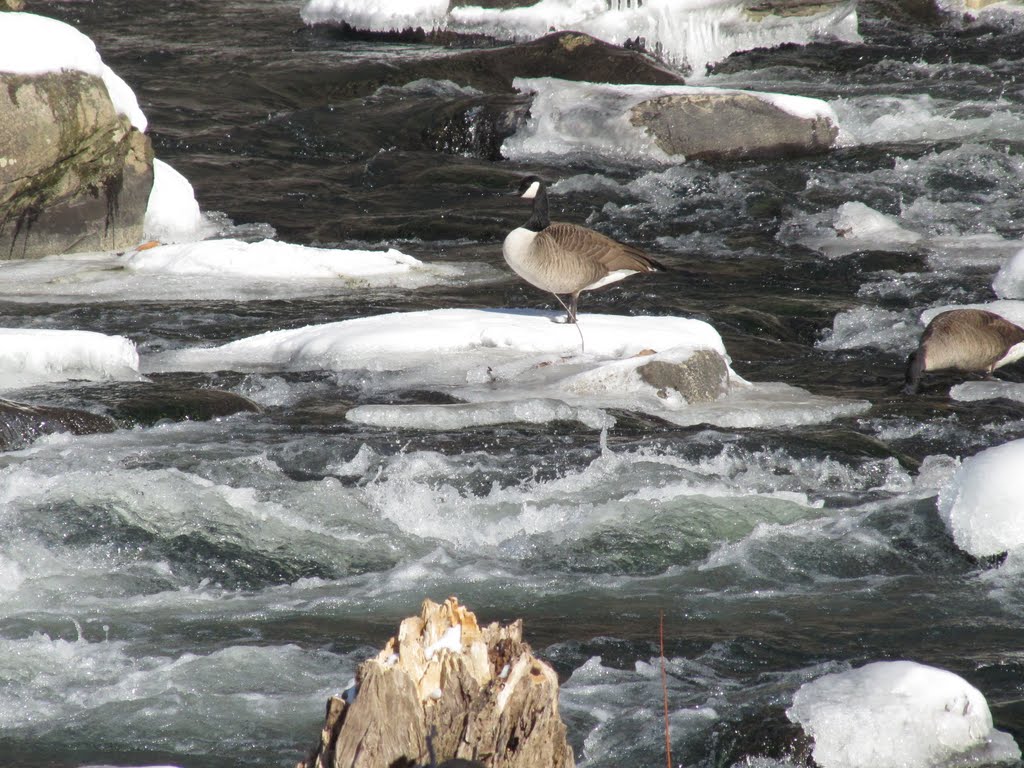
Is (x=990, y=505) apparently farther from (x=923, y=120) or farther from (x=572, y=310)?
(x=923, y=120)

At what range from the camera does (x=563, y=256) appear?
25.2 feet

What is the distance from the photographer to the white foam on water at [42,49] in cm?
980

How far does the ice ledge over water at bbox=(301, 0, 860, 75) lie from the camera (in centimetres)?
2083

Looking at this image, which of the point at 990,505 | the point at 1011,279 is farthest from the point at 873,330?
the point at 990,505

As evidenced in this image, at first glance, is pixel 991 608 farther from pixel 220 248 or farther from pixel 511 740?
pixel 220 248

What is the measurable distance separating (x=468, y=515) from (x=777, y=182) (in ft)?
27.5

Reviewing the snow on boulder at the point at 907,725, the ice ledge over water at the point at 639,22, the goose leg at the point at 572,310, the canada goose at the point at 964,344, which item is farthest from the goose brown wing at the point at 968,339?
the ice ledge over water at the point at 639,22

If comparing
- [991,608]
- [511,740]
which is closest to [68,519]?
[511,740]

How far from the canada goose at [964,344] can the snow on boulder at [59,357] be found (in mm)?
4691

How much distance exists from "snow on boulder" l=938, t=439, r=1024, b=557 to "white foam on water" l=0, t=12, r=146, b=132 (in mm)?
7545

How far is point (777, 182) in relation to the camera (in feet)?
43.2

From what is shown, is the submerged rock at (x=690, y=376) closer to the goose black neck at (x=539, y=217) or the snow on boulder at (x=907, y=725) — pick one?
the goose black neck at (x=539, y=217)

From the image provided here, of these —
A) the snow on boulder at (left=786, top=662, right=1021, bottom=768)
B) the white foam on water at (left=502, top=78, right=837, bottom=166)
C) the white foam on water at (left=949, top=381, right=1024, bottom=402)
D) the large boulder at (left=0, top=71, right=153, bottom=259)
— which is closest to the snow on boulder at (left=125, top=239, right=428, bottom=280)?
the large boulder at (left=0, top=71, right=153, bottom=259)

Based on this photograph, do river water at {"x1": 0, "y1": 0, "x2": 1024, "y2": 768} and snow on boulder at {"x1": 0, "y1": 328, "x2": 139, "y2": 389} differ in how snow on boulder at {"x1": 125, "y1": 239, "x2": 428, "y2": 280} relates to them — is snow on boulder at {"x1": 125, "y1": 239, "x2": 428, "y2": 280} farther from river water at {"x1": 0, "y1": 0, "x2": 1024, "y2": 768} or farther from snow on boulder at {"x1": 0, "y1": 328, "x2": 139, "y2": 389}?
snow on boulder at {"x1": 0, "y1": 328, "x2": 139, "y2": 389}
